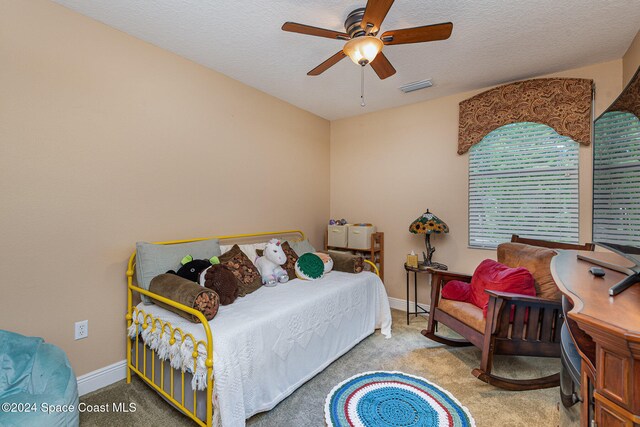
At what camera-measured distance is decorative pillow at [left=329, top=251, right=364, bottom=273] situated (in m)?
2.86

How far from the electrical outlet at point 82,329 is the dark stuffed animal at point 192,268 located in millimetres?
599

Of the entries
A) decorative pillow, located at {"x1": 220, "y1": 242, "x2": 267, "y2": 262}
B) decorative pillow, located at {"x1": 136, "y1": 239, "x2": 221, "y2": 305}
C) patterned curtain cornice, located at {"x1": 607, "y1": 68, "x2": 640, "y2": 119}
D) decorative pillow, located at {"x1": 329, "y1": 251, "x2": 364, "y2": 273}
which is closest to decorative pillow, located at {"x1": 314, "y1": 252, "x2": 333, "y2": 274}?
decorative pillow, located at {"x1": 329, "y1": 251, "x2": 364, "y2": 273}

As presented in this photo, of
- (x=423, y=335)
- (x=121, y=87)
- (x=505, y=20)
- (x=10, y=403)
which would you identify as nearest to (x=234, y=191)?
(x=121, y=87)

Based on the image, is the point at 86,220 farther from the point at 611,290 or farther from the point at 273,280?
the point at 611,290

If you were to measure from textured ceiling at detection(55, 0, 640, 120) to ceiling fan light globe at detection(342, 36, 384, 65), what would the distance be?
0.32 metres

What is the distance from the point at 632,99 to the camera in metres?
1.09

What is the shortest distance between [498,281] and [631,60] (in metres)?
1.94

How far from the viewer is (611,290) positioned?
0.81m

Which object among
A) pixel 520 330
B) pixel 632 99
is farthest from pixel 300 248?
pixel 632 99

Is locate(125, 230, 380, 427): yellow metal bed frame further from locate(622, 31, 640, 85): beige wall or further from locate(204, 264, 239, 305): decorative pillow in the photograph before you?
locate(622, 31, 640, 85): beige wall

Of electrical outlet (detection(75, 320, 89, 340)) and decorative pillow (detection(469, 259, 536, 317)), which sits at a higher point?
decorative pillow (detection(469, 259, 536, 317))

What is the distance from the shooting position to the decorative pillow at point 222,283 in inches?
77.6

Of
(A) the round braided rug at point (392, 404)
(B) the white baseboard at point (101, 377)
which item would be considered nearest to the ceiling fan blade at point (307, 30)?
(A) the round braided rug at point (392, 404)

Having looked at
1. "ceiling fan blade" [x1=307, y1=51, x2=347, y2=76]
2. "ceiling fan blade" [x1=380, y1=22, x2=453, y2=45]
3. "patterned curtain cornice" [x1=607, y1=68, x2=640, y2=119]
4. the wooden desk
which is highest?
"ceiling fan blade" [x1=307, y1=51, x2=347, y2=76]
